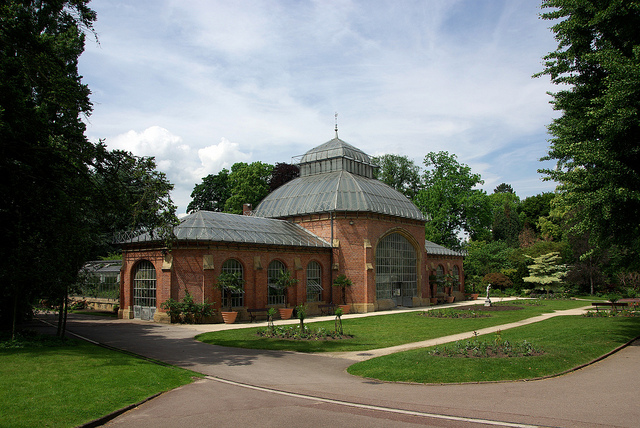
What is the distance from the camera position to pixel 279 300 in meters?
29.7

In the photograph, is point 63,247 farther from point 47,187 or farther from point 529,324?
point 529,324

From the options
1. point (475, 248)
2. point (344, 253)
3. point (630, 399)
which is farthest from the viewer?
point (475, 248)

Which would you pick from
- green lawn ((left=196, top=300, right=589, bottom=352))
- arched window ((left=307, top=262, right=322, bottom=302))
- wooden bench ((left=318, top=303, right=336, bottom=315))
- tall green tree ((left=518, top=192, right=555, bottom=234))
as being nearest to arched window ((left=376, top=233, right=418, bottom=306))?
wooden bench ((left=318, top=303, right=336, bottom=315))

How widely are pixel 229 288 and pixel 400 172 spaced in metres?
50.2

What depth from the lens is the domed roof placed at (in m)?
34.3

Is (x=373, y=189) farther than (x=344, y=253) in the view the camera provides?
Yes

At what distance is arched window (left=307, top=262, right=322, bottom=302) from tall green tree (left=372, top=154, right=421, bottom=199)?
40.4 metres

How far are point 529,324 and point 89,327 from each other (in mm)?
22007

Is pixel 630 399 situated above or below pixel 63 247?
below

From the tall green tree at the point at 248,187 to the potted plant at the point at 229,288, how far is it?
90.5 feet

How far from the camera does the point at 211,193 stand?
198 ft

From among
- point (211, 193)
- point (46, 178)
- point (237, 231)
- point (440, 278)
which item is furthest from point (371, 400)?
point (211, 193)

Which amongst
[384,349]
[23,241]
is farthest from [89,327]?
[384,349]

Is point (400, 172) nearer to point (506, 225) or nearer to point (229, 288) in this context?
point (506, 225)
